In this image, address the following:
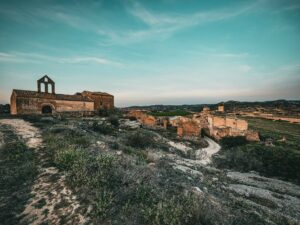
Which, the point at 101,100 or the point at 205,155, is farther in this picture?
the point at 101,100

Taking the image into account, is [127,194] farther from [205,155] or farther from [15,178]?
[205,155]

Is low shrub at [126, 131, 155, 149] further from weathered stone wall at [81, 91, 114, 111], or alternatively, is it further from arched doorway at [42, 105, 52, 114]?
weathered stone wall at [81, 91, 114, 111]

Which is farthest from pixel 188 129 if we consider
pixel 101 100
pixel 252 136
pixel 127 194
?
pixel 127 194

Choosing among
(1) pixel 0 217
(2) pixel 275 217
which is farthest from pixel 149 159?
(1) pixel 0 217

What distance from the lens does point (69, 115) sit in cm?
2909

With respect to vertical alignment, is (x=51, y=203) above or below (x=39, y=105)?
below

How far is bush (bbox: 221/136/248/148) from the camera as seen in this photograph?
2944cm

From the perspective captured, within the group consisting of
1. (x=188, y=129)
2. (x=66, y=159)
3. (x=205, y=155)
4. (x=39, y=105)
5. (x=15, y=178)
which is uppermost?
(x=39, y=105)

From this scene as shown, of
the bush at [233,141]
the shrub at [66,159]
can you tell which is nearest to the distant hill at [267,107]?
the bush at [233,141]

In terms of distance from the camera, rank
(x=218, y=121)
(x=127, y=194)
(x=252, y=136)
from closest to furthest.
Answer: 1. (x=127, y=194)
2. (x=252, y=136)
3. (x=218, y=121)

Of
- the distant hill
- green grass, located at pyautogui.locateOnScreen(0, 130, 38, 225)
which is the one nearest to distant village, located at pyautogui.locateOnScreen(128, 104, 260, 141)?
green grass, located at pyautogui.locateOnScreen(0, 130, 38, 225)

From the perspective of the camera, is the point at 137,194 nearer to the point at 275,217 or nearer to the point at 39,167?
the point at 39,167

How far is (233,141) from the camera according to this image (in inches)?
1176

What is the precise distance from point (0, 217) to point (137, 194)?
10.6 feet
